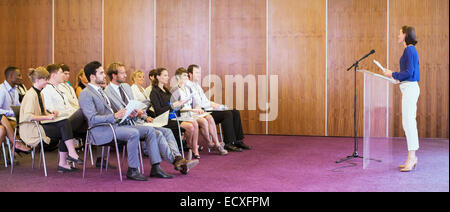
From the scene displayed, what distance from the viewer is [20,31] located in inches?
367

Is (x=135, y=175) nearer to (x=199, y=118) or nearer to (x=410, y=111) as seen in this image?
(x=199, y=118)

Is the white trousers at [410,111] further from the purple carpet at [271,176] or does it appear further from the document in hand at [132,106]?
the document in hand at [132,106]

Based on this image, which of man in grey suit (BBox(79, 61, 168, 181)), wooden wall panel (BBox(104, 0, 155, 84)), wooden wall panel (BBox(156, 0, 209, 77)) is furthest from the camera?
wooden wall panel (BBox(104, 0, 155, 84))

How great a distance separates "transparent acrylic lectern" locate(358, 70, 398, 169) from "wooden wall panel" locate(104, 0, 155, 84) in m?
5.53

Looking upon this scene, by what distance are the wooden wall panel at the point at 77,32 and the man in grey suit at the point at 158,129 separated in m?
4.64

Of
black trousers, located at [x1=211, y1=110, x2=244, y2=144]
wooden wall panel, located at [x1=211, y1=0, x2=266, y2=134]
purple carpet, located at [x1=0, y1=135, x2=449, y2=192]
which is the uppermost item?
wooden wall panel, located at [x1=211, y1=0, x2=266, y2=134]

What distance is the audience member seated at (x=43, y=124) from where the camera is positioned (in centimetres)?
456

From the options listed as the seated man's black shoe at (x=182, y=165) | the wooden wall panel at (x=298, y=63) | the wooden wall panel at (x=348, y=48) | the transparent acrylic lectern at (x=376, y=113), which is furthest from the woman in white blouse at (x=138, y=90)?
the wooden wall panel at (x=348, y=48)

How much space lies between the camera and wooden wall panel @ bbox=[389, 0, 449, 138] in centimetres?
771

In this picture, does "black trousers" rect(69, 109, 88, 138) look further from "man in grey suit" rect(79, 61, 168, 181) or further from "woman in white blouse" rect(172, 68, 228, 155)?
"woman in white blouse" rect(172, 68, 228, 155)

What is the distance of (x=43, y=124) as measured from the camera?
15.5 ft

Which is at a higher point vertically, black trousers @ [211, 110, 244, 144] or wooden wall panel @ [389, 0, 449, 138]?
wooden wall panel @ [389, 0, 449, 138]

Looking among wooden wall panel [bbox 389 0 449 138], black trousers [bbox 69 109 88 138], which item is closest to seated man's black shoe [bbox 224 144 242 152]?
black trousers [bbox 69 109 88 138]

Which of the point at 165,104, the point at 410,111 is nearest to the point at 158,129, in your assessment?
the point at 165,104
